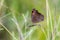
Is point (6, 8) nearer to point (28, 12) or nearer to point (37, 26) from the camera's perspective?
point (28, 12)

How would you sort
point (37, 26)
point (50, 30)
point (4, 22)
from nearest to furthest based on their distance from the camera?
point (50, 30) → point (37, 26) → point (4, 22)

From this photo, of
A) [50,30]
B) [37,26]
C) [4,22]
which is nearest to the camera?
[50,30]

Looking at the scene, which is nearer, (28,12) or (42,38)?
(42,38)

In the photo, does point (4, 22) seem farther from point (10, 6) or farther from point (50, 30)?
point (50, 30)

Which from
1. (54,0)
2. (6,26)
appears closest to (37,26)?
(6,26)

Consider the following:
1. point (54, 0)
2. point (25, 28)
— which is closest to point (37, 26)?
point (25, 28)

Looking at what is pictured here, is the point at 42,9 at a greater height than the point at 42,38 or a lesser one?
greater
